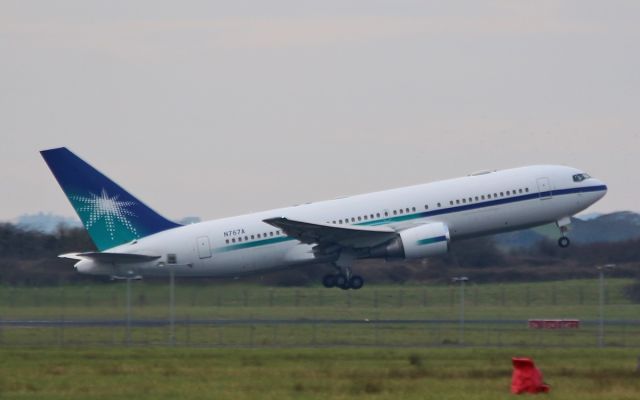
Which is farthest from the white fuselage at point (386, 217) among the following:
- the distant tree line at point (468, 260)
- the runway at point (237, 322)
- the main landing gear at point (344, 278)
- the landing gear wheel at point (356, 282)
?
the runway at point (237, 322)

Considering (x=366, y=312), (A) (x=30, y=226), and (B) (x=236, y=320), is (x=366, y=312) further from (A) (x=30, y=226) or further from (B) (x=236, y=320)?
(A) (x=30, y=226)

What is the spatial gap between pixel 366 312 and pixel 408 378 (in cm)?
2183

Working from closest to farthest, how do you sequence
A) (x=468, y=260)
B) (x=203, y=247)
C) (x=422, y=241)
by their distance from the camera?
(x=422, y=241)
(x=203, y=247)
(x=468, y=260)

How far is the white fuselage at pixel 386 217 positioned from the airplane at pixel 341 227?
0.12 feet

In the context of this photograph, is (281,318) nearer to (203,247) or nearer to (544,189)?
(203,247)

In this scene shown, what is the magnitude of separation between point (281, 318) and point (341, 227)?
449 centimetres

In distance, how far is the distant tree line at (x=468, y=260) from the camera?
59469mm

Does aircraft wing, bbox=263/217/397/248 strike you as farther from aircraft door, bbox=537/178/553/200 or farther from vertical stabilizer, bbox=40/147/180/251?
aircraft door, bbox=537/178/553/200

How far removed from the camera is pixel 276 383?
2991 cm

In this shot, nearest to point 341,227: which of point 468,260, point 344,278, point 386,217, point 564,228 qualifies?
point 386,217

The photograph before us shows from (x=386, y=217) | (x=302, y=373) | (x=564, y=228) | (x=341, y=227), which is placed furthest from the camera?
(x=564, y=228)

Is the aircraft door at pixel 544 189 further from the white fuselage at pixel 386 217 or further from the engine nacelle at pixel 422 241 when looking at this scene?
the engine nacelle at pixel 422 241

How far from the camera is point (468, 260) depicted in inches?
2501

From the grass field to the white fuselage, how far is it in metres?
13.4
